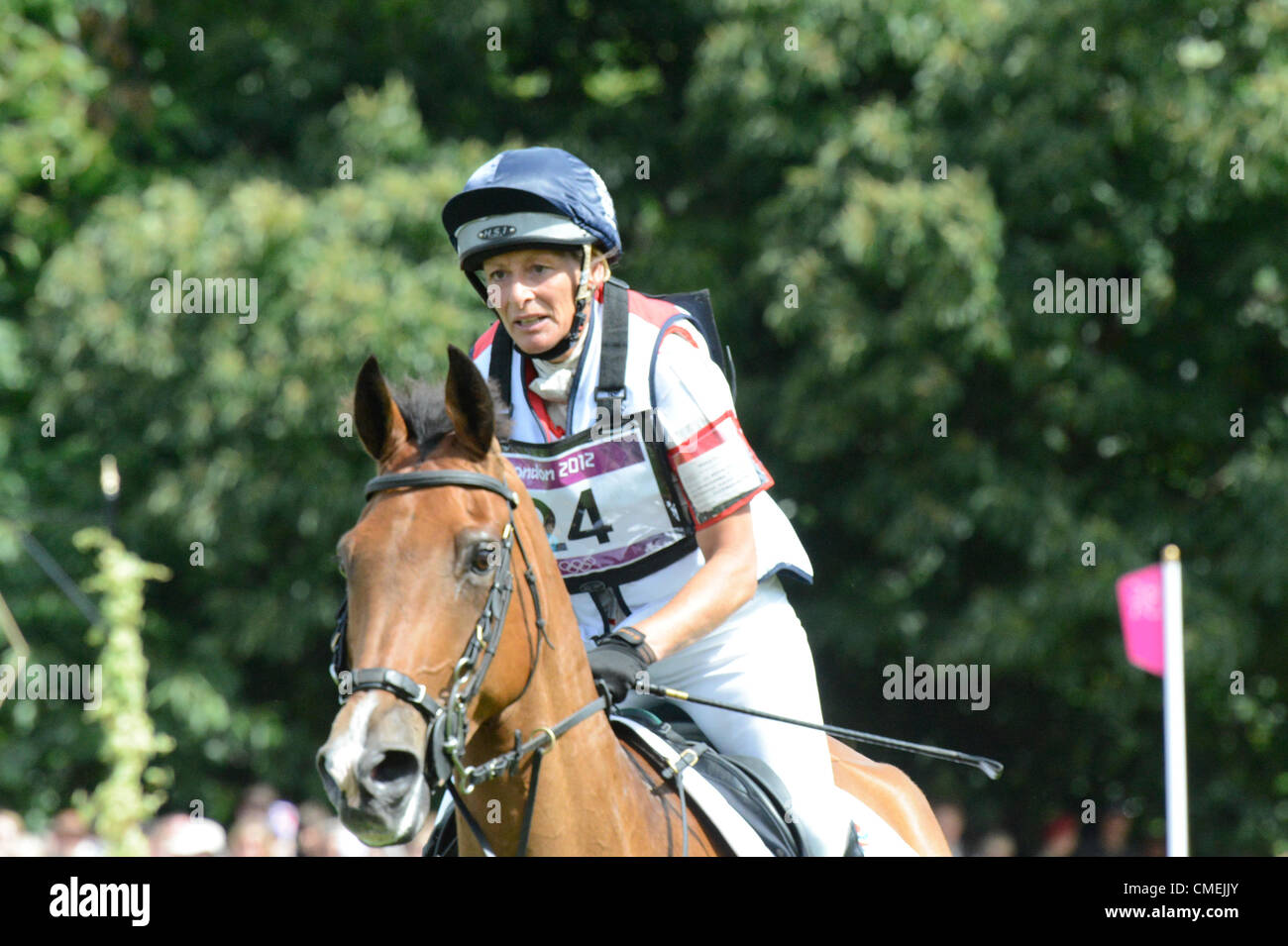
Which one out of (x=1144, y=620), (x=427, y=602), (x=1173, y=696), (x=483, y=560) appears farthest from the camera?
(x=1144, y=620)

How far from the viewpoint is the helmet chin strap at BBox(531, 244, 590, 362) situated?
3.87m

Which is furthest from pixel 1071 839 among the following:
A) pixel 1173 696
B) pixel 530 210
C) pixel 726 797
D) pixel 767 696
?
pixel 530 210

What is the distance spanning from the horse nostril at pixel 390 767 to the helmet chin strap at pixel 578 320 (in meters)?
1.37

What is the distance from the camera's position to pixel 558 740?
3.29 m

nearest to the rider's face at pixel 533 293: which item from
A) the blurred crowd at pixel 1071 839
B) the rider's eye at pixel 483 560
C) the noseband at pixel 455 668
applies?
the noseband at pixel 455 668

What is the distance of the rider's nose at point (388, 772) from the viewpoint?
2.71 m

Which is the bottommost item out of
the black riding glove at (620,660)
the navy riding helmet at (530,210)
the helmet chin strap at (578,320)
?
the black riding glove at (620,660)

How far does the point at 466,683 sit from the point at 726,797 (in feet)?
3.66

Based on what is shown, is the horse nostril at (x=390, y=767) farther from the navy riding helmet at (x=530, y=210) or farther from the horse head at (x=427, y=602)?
the navy riding helmet at (x=530, y=210)

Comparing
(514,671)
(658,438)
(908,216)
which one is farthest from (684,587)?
(908,216)

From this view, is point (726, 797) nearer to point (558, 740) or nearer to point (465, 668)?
point (558, 740)

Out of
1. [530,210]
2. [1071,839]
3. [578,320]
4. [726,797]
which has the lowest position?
[1071,839]

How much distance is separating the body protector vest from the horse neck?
0.48m
